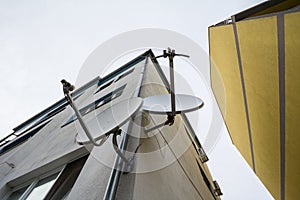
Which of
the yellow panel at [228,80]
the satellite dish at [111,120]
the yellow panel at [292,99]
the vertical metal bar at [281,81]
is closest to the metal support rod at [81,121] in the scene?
the satellite dish at [111,120]

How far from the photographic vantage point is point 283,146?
356 cm

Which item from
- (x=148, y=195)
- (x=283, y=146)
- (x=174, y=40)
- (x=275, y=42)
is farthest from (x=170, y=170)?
(x=283, y=146)

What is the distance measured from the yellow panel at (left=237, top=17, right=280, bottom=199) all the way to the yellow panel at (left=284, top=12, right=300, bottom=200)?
245 millimetres

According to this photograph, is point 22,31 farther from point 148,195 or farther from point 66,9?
point 148,195

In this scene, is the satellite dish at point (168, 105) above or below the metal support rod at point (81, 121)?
below

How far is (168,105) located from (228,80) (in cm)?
401

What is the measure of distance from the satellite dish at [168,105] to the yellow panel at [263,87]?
1669 millimetres

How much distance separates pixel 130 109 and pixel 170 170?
2.85ft

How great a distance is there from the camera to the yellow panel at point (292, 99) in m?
2.39

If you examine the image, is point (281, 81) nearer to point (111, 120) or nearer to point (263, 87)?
point (263, 87)

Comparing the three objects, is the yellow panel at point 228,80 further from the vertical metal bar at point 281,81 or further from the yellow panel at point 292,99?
the yellow panel at point 292,99

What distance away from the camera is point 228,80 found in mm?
5492

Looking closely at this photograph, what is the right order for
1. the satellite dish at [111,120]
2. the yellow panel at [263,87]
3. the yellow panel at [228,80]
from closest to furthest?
the satellite dish at [111,120] → the yellow panel at [263,87] → the yellow panel at [228,80]

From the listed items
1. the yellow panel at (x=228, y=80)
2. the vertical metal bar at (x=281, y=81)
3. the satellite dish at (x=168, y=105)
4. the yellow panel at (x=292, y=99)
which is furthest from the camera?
the yellow panel at (x=228, y=80)
